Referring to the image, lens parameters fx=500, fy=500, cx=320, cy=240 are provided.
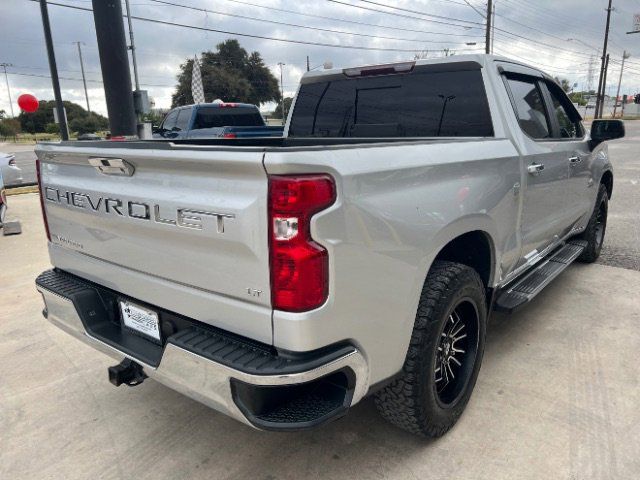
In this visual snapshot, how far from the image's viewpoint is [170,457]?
2.46 meters

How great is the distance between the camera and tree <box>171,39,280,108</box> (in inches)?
2093

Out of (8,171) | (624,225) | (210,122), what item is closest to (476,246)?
(624,225)

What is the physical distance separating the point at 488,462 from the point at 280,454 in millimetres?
992

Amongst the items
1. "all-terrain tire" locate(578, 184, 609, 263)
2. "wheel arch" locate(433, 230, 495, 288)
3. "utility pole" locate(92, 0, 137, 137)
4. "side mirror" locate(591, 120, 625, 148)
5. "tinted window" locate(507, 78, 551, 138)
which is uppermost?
"utility pole" locate(92, 0, 137, 137)

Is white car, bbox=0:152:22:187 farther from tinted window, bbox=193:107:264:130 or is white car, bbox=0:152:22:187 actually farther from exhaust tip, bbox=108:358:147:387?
exhaust tip, bbox=108:358:147:387

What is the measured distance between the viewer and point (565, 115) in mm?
4137

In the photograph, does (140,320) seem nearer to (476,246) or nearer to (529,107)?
(476,246)

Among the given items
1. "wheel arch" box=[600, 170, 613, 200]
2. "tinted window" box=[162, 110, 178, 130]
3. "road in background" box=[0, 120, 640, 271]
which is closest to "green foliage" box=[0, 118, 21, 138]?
A: "tinted window" box=[162, 110, 178, 130]

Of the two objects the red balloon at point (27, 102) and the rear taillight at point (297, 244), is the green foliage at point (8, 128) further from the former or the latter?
the rear taillight at point (297, 244)

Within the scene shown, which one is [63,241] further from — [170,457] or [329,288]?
[329,288]

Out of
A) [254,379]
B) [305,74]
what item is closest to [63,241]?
[254,379]

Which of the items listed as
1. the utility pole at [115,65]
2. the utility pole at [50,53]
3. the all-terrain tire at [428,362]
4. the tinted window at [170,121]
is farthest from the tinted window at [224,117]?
the all-terrain tire at [428,362]

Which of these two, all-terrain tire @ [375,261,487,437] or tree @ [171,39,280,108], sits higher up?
tree @ [171,39,280,108]

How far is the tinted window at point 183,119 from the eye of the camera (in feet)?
39.4
